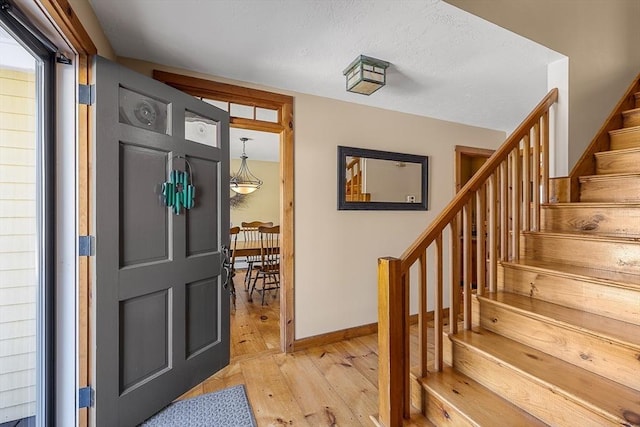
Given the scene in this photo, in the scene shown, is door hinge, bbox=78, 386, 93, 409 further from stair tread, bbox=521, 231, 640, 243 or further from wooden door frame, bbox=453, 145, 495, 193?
wooden door frame, bbox=453, 145, 495, 193

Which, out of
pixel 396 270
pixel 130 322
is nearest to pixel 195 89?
pixel 130 322

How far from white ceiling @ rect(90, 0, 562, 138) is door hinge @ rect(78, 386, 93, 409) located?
6.51 ft

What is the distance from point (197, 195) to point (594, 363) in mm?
2301

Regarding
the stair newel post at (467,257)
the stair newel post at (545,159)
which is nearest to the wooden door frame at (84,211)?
the stair newel post at (467,257)

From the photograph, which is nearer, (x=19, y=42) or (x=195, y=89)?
(x=19, y=42)

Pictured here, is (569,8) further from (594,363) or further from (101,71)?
(101,71)

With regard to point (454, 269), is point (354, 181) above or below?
Answer: above

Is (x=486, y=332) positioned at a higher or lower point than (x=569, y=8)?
lower

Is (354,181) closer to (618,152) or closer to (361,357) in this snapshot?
(361,357)

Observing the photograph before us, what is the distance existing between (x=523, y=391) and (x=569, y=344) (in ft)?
1.05

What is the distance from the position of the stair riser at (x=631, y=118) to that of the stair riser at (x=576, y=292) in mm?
1710

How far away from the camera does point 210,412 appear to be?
1823 millimetres

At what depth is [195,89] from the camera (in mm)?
2295

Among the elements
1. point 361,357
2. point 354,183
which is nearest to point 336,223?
point 354,183
